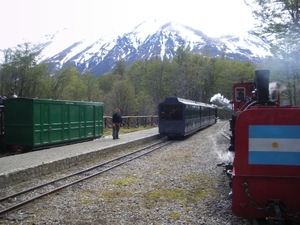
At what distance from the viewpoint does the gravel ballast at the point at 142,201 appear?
616cm

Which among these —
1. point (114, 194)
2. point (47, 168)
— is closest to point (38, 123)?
point (47, 168)

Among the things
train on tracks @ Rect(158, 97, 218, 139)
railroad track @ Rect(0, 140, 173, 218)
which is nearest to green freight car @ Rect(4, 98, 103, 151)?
railroad track @ Rect(0, 140, 173, 218)

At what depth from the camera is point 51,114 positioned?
50.2 ft

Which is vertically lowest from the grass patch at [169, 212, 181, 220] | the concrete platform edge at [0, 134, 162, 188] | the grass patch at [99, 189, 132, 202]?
the grass patch at [169, 212, 181, 220]

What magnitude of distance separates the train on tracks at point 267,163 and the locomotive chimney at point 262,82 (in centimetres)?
66

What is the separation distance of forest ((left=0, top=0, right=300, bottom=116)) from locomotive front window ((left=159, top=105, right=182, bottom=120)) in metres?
5.09

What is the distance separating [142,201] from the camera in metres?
7.32

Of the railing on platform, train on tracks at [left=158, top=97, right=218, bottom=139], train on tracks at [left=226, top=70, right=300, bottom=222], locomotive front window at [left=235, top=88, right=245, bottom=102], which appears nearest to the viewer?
train on tracks at [left=226, top=70, right=300, bottom=222]

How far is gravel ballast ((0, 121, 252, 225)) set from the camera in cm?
616

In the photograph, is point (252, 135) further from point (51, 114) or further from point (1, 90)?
point (1, 90)

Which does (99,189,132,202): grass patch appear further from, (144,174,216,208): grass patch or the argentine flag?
the argentine flag

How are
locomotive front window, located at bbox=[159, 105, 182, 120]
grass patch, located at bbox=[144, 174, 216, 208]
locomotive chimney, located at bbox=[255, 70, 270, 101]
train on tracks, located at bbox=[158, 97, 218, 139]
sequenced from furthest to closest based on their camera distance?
locomotive front window, located at bbox=[159, 105, 182, 120] < train on tracks, located at bbox=[158, 97, 218, 139] < grass patch, located at bbox=[144, 174, 216, 208] < locomotive chimney, located at bbox=[255, 70, 270, 101]

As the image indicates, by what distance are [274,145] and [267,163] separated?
27 centimetres

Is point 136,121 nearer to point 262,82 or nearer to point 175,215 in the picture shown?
point 175,215
